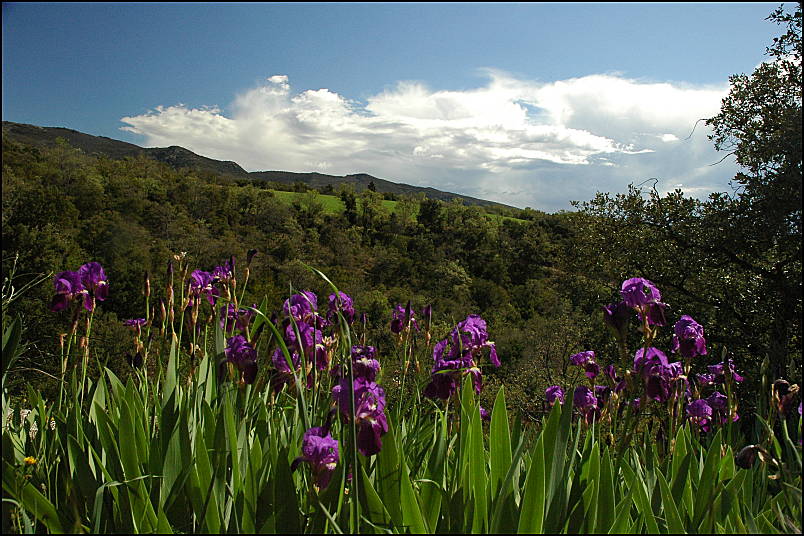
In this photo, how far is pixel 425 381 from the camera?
5.60 feet

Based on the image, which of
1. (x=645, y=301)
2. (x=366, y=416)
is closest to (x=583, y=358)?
(x=645, y=301)

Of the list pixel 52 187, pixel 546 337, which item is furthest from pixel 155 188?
pixel 546 337

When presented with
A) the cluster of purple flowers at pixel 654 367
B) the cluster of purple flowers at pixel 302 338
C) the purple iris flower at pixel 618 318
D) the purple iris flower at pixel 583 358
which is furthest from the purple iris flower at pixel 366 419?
the purple iris flower at pixel 583 358

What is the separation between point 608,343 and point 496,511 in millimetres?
10492

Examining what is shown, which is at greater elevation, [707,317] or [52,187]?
[52,187]

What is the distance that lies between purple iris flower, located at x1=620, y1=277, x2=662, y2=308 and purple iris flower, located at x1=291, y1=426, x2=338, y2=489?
3.43 ft

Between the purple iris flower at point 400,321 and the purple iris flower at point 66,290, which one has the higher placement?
the purple iris flower at point 66,290

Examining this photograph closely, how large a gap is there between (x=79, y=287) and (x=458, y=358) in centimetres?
154

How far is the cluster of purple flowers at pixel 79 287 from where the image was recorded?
6.82 feet

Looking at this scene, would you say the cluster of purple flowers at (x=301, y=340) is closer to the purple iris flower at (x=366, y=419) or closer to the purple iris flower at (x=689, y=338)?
the purple iris flower at (x=366, y=419)

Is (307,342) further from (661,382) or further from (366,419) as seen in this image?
(661,382)

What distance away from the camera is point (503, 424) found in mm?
1488

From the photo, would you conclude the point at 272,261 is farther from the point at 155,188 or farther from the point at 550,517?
the point at 550,517

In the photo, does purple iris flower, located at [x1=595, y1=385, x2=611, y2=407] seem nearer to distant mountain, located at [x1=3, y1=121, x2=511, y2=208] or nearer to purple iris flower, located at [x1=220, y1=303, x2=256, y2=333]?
purple iris flower, located at [x1=220, y1=303, x2=256, y2=333]
